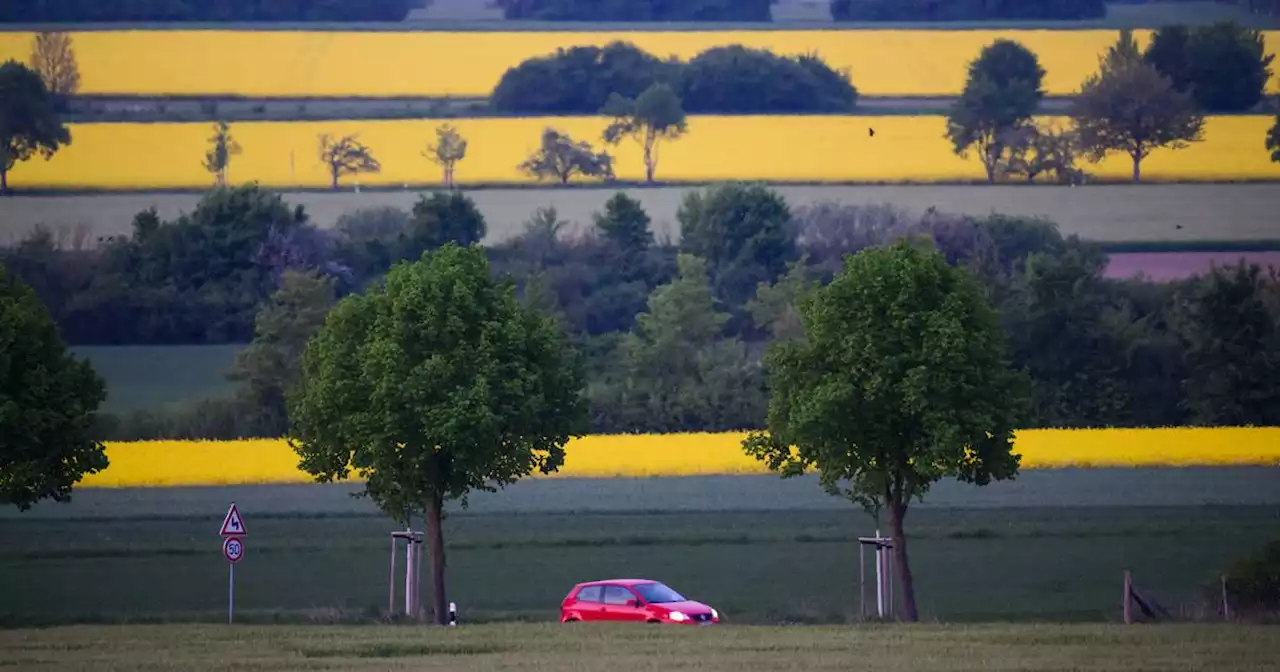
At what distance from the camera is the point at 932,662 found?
87.0 ft

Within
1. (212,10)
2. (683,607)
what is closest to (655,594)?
(683,607)

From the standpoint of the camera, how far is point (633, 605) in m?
34.9

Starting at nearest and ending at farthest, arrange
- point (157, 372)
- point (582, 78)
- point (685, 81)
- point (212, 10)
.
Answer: point (157, 372), point (582, 78), point (685, 81), point (212, 10)

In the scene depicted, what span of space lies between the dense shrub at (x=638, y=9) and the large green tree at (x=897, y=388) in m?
85.2

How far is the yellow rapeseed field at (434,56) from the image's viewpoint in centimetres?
11638

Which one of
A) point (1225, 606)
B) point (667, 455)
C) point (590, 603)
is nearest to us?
point (590, 603)

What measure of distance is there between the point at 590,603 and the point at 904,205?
230 ft

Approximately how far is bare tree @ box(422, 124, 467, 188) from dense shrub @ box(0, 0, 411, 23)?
1389cm

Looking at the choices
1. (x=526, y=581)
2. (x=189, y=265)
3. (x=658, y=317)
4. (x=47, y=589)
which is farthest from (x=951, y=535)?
(x=189, y=265)

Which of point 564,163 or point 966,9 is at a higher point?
point 966,9

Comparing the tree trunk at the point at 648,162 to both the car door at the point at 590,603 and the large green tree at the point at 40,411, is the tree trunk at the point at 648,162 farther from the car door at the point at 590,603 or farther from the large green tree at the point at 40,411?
the car door at the point at 590,603

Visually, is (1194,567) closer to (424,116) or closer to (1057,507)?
(1057,507)

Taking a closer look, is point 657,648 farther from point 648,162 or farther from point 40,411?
point 648,162

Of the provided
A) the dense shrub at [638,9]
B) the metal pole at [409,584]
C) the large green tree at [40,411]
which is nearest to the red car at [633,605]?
the metal pole at [409,584]
